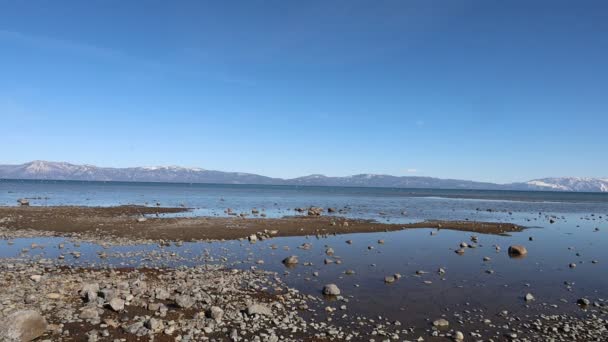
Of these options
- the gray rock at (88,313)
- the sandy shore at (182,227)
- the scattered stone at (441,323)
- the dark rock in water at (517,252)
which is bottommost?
the scattered stone at (441,323)

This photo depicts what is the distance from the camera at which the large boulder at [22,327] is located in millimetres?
12477

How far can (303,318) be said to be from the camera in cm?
1577

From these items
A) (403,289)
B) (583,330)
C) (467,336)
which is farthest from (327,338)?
(583,330)

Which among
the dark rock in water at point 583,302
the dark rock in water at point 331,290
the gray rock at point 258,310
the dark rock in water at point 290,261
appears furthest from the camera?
the dark rock in water at point 290,261

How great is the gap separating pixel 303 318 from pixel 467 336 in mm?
6139

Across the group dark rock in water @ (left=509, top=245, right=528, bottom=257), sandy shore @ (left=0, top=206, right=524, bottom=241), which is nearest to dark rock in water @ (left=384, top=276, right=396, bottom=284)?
dark rock in water @ (left=509, top=245, right=528, bottom=257)

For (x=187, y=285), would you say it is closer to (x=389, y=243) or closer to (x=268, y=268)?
(x=268, y=268)

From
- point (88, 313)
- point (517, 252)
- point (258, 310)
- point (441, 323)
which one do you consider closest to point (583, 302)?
point (441, 323)

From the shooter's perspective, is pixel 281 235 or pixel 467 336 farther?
pixel 281 235

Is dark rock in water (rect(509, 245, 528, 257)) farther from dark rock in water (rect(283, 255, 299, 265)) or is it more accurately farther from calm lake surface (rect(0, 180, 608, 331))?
dark rock in water (rect(283, 255, 299, 265))

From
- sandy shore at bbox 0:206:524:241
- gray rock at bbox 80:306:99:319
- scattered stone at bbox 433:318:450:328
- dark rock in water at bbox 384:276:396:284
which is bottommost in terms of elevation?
scattered stone at bbox 433:318:450:328

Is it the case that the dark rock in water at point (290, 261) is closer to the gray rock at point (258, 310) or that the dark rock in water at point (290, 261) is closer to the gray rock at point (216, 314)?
the gray rock at point (258, 310)

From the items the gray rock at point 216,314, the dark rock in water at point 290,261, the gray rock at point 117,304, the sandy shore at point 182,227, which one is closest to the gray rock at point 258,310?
the gray rock at point 216,314

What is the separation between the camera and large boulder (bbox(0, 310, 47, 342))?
1248 cm
